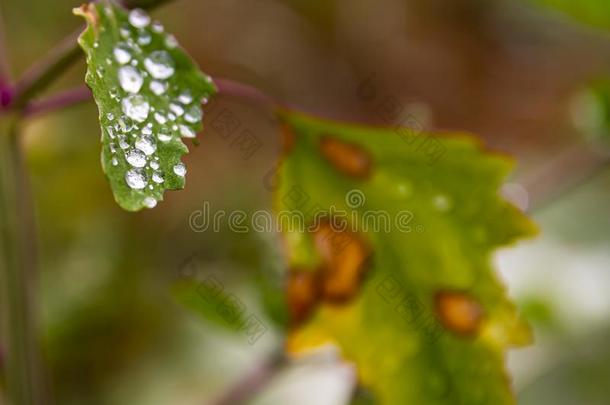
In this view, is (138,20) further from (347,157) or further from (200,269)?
(200,269)

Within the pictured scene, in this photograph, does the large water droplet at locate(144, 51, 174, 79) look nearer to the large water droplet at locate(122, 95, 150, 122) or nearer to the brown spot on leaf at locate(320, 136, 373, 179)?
the large water droplet at locate(122, 95, 150, 122)

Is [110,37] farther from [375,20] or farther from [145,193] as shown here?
[375,20]

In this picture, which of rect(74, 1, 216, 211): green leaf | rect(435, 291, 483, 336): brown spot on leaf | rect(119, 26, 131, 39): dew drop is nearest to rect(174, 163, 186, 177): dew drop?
rect(74, 1, 216, 211): green leaf

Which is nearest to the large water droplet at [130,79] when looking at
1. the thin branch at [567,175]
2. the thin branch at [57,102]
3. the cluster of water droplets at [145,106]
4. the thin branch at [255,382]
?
the cluster of water droplets at [145,106]

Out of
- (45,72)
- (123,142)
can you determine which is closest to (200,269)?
(45,72)

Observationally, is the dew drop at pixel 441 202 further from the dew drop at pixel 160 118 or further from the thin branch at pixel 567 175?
the thin branch at pixel 567 175

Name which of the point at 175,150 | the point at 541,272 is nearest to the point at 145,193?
the point at 175,150

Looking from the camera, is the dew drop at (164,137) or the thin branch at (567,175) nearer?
the dew drop at (164,137)
